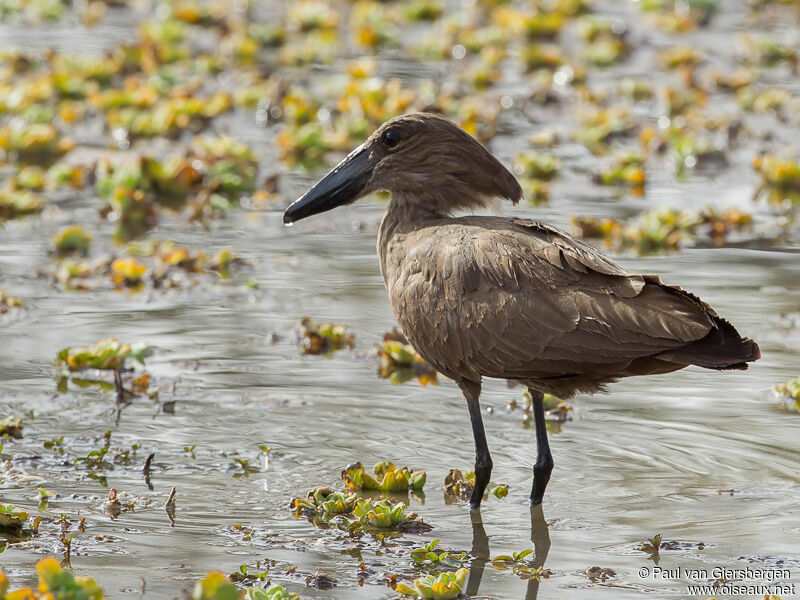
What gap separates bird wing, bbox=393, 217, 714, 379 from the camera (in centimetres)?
441

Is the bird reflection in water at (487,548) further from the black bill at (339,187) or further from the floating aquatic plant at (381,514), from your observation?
the black bill at (339,187)

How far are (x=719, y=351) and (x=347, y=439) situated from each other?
5.70 feet

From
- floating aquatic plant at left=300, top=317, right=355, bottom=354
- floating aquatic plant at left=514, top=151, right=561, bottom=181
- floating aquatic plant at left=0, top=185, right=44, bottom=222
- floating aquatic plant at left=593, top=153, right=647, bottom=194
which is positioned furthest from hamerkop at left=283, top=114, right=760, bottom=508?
floating aquatic plant at left=593, top=153, right=647, bottom=194

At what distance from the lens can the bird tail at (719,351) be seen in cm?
420

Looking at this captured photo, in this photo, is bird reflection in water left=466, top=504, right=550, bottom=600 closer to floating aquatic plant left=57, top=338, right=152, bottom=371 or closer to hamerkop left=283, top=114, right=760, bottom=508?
hamerkop left=283, top=114, right=760, bottom=508

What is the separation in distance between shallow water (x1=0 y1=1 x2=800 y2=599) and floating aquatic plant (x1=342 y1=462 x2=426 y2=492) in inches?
2.6

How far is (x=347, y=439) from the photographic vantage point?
5.47 metres

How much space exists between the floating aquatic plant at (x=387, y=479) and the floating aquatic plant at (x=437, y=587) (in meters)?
0.85

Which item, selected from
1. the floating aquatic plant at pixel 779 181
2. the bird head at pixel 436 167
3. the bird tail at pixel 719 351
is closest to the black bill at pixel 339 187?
the bird head at pixel 436 167

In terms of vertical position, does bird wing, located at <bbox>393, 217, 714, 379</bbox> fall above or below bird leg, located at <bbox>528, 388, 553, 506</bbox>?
above

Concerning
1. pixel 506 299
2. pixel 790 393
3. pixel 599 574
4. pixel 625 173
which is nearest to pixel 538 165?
pixel 625 173

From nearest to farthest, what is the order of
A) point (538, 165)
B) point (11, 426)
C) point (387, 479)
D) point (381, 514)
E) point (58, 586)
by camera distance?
1. point (58, 586)
2. point (381, 514)
3. point (387, 479)
4. point (11, 426)
5. point (538, 165)

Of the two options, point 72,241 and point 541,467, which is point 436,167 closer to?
point 541,467

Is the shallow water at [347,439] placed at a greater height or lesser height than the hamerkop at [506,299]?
lesser
